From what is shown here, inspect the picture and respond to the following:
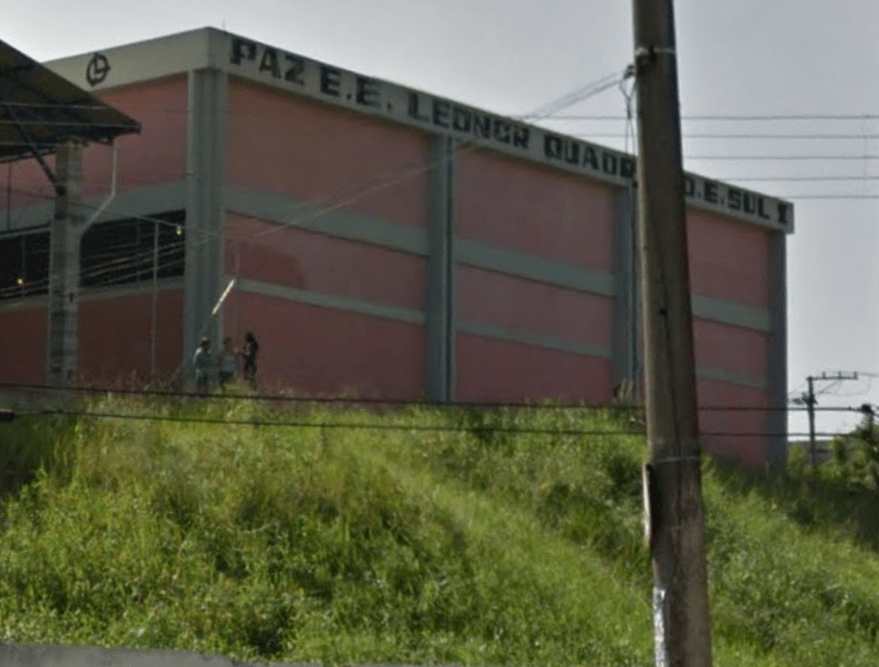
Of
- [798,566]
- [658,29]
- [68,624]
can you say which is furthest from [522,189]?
[658,29]

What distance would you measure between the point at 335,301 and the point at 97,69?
242 inches

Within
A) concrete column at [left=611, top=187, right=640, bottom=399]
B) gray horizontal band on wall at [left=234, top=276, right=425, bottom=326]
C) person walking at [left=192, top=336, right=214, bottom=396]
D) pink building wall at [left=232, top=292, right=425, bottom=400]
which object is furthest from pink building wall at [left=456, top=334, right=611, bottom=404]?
person walking at [left=192, top=336, right=214, bottom=396]

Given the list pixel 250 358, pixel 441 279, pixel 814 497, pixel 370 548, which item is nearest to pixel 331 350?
pixel 441 279

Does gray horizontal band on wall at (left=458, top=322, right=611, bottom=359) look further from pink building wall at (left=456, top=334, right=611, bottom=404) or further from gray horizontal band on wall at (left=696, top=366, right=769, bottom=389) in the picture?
gray horizontal band on wall at (left=696, top=366, right=769, bottom=389)

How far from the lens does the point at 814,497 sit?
124 feet

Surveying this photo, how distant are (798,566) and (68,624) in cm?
1248

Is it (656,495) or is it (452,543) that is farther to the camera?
(452,543)

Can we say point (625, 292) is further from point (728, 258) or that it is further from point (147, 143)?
point (147, 143)

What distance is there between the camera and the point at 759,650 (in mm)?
26141

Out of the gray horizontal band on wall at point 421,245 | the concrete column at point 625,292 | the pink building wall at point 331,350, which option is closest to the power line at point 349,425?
the pink building wall at point 331,350

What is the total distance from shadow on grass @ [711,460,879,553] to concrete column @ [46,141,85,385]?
11.1m

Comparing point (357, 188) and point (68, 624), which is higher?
point (357, 188)

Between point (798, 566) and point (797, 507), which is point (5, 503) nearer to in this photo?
point (798, 566)

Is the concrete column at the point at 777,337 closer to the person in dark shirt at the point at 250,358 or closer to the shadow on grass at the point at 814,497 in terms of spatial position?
the shadow on grass at the point at 814,497
